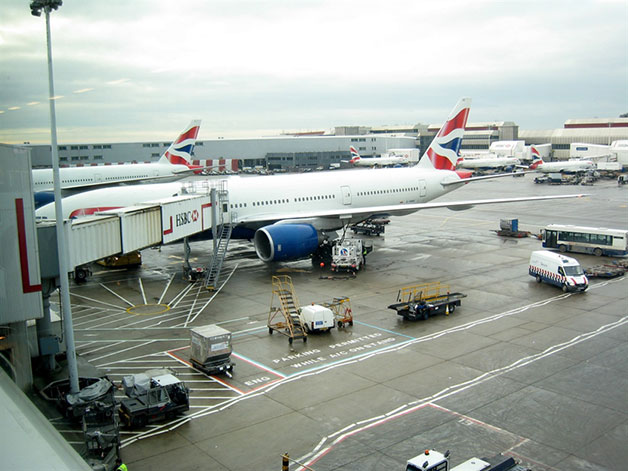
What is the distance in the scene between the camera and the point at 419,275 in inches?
1244

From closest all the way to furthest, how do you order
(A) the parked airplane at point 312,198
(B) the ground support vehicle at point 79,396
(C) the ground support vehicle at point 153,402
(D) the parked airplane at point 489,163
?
1. (B) the ground support vehicle at point 79,396
2. (C) the ground support vehicle at point 153,402
3. (A) the parked airplane at point 312,198
4. (D) the parked airplane at point 489,163

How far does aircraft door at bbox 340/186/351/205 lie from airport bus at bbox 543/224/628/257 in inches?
560

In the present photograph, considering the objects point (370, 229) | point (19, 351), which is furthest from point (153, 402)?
point (370, 229)

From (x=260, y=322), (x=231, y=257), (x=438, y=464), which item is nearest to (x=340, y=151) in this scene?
(x=231, y=257)

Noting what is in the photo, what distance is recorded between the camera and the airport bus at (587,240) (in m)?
36.1

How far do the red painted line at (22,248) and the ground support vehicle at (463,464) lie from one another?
934 centimetres

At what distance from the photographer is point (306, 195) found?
3688 centimetres

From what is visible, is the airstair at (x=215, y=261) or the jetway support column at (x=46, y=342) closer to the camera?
the jetway support column at (x=46, y=342)

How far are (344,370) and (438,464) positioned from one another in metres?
7.44

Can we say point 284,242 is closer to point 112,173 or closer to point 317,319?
point 317,319

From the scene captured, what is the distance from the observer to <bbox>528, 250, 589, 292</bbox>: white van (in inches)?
1093

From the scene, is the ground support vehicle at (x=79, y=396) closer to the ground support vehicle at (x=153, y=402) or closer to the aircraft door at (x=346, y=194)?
the ground support vehicle at (x=153, y=402)

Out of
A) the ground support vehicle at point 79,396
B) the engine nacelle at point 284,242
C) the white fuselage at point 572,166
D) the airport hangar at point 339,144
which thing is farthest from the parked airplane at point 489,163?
the ground support vehicle at point 79,396

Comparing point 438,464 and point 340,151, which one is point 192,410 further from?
point 340,151
